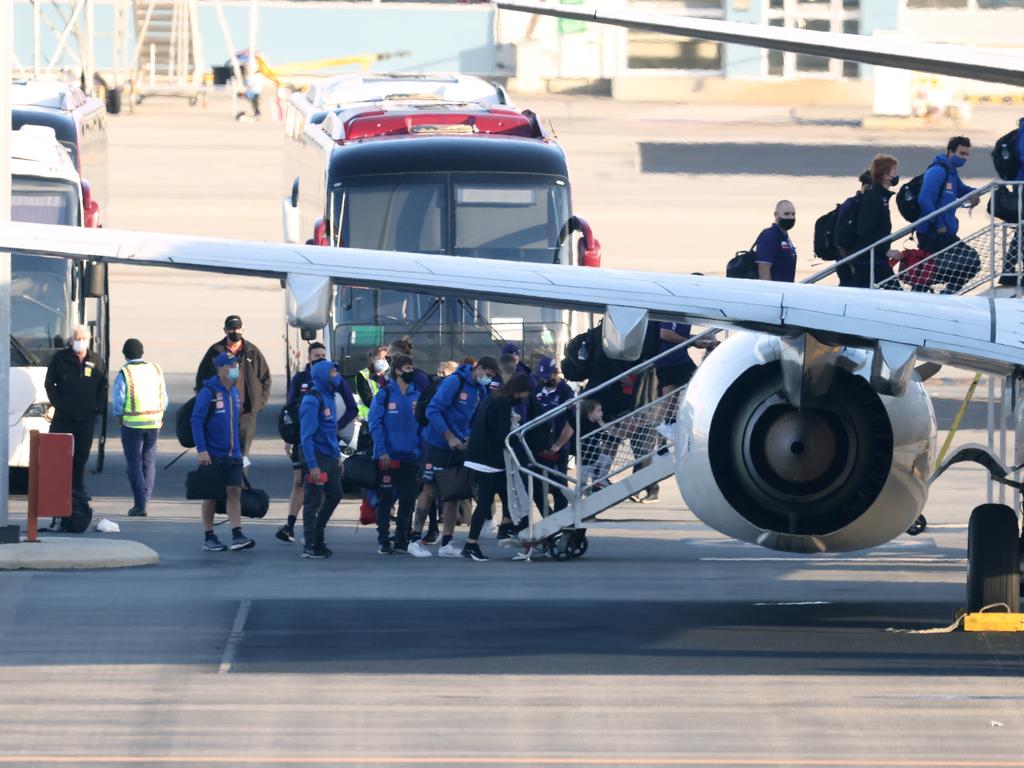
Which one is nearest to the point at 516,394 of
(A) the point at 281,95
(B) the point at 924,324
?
(B) the point at 924,324

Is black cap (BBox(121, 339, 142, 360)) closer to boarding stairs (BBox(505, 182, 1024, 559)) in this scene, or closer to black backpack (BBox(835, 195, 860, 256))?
boarding stairs (BBox(505, 182, 1024, 559))

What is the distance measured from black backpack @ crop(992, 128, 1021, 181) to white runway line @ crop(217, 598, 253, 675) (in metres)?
8.94

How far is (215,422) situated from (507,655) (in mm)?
6678

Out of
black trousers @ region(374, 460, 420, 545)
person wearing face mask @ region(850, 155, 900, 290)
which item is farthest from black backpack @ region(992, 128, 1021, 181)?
black trousers @ region(374, 460, 420, 545)

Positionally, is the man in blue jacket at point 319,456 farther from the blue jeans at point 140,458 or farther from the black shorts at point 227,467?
the blue jeans at point 140,458

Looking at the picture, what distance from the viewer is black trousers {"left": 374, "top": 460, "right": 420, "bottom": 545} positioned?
71.8ft

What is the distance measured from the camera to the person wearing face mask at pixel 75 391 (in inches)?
933

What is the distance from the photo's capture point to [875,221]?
23.3 meters

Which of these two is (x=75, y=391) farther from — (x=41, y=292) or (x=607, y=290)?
(x=607, y=290)

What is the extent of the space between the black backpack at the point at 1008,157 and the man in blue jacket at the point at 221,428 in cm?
843

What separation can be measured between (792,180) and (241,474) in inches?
1466

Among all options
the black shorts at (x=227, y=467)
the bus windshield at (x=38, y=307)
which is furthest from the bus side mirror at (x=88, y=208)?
the black shorts at (x=227, y=467)

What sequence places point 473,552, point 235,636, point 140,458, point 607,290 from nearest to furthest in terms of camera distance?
point 607,290
point 235,636
point 473,552
point 140,458

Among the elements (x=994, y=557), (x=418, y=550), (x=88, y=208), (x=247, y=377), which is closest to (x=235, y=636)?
(x=418, y=550)
